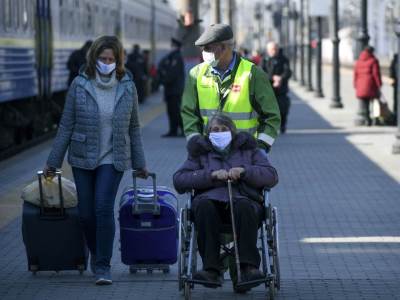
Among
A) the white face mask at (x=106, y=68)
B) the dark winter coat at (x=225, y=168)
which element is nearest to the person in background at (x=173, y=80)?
the white face mask at (x=106, y=68)

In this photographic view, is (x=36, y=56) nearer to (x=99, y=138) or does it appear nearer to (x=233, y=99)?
(x=99, y=138)

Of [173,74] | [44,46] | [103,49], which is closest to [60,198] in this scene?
[103,49]

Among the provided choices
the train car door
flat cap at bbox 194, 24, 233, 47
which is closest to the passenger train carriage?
the train car door

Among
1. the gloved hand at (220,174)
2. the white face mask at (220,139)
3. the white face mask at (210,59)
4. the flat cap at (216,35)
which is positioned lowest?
the gloved hand at (220,174)

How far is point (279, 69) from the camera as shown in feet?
81.6

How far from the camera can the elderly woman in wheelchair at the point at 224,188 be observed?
898 centimetres

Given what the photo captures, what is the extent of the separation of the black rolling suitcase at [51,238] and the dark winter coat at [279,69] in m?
14.6

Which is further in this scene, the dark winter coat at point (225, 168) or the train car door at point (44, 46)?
the train car door at point (44, 46)

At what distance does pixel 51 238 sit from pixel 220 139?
1751 mm

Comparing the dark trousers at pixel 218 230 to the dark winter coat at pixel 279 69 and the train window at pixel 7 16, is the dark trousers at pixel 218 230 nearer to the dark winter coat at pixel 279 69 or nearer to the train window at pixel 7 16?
the train window at pixel 7 16

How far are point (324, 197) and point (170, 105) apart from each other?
390 inches

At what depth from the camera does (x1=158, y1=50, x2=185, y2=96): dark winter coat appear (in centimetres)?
2466

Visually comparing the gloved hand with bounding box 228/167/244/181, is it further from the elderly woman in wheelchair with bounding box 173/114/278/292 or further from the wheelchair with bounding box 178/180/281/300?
the wheelchair with bounding box 178/180/281/300

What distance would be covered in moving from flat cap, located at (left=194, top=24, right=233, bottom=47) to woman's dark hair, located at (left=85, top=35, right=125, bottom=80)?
2.24ft
